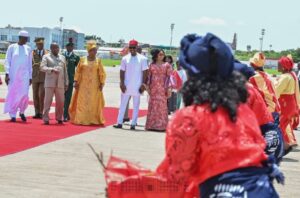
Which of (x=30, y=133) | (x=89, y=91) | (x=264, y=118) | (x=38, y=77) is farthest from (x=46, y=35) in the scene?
(x=264, y=118)

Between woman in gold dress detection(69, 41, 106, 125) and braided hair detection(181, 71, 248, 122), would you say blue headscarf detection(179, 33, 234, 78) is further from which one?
woman in gold dress detection(69, 41, 106, 125)

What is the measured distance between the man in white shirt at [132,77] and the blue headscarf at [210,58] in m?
10.0

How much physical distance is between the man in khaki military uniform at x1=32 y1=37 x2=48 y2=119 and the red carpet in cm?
37

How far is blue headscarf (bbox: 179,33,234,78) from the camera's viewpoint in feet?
10.4

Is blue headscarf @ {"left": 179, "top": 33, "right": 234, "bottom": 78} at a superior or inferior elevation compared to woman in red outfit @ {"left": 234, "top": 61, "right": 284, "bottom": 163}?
superior

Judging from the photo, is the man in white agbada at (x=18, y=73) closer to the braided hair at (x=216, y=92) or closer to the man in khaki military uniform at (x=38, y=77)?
the man in khaki military uniform at (x=38, y=77)

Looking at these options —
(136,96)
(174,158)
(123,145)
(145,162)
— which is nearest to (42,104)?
(136,96)

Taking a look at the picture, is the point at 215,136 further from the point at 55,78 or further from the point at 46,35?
the point at 46,35

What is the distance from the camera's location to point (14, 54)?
13383 mm

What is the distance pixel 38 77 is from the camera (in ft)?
47.6

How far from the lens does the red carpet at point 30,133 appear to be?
10051 millimetres

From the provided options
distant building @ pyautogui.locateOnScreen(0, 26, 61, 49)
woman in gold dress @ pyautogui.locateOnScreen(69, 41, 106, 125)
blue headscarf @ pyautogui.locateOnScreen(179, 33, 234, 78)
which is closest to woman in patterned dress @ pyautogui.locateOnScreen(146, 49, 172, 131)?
woman in gold dress @ pyautogui.locateOnScreen(69, 41, 106, 125)

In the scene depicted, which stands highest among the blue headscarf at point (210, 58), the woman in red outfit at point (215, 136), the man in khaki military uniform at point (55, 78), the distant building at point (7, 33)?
the blue headscarf at point (210, 58)

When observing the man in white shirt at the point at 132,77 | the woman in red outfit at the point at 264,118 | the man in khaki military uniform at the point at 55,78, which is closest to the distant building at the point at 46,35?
the man in khaki military uniform at the point at 55,78
